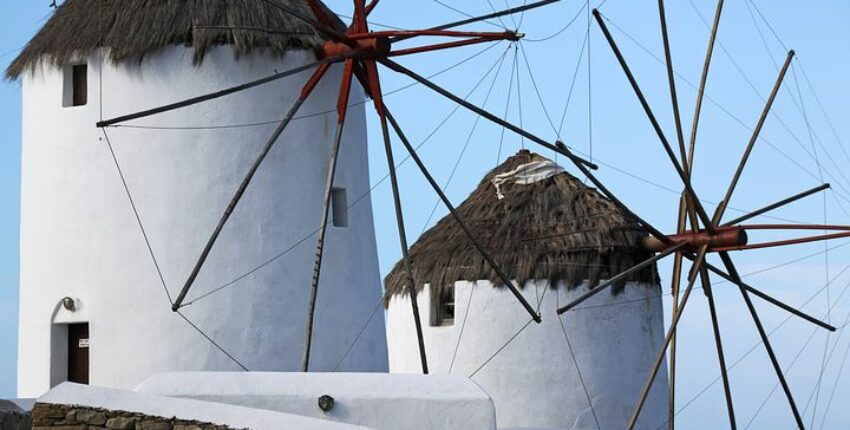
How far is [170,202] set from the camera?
16766 millimetres

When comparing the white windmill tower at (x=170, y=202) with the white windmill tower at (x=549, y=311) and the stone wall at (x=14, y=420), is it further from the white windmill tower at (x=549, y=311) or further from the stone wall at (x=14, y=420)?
the white windmill tower at (x=549, y=311)

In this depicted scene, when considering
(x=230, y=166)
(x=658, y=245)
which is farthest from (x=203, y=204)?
(x=658, y=245)

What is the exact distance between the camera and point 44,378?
16969 mm

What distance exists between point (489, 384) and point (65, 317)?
6936mm

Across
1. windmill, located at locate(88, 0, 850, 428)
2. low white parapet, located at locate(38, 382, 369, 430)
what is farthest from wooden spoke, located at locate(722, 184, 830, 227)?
low white parapet, located at locate(38, 382, 369, 430)

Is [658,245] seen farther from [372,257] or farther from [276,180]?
[276,180]

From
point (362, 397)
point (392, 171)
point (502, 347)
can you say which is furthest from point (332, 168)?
point (502, 347)

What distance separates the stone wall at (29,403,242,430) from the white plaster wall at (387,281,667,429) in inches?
421

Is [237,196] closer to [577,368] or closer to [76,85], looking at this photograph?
[76,85]

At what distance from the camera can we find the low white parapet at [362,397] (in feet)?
43.9

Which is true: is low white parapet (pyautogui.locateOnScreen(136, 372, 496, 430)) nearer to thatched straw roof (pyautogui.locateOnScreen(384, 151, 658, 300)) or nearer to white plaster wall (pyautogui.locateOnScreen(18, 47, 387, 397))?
white plaster wall (pyautogui.locateOnScreen(18, 47, 387, 397))

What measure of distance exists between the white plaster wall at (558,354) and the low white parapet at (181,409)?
10.4 metres

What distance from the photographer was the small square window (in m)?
17.4

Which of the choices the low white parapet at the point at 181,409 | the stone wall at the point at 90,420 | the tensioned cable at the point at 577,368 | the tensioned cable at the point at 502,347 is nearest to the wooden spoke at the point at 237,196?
the low white parapet at the point at 181,409
